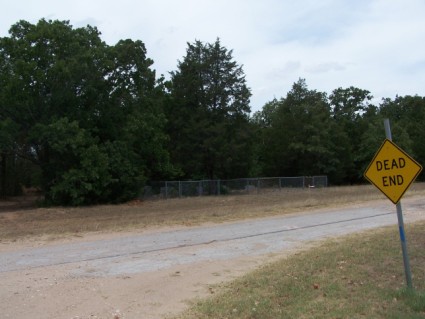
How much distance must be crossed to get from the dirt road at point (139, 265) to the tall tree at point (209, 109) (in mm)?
26464

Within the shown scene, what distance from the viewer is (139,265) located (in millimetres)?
10805

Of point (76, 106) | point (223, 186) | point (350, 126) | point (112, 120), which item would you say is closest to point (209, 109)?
point (223, 186)

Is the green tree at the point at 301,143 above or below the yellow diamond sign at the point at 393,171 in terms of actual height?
above

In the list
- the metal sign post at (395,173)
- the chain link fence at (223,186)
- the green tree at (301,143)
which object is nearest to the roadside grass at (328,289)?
the metal sign post at (395,173)

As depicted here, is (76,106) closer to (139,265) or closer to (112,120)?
(112,120)

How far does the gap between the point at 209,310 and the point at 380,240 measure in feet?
22.8

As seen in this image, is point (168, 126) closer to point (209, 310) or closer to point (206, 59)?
point (206, 59)

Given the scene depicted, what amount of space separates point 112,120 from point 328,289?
1143 inches

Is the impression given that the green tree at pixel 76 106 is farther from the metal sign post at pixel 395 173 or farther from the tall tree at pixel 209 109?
the metal sign post at pixel 395 173

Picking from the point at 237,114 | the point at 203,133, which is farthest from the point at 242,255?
the point at 237,114

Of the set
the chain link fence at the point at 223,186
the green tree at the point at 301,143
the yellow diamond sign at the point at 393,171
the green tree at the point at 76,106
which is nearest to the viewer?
the yellow diamond sign at the point at 393,171

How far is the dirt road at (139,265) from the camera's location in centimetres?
759

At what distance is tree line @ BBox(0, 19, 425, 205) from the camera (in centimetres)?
2955

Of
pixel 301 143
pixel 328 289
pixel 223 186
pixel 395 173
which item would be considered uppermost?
pixel 301 143
